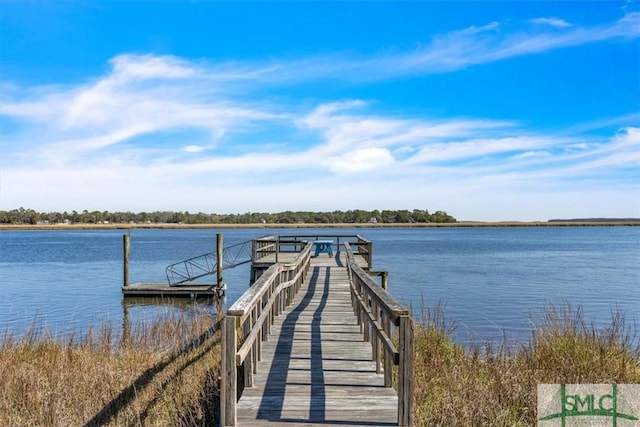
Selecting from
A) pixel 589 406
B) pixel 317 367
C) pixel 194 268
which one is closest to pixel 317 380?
pixel 317 367

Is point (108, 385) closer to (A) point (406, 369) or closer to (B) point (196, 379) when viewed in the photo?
(B) point (196, 379)

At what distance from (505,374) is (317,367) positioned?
→ 113 inches

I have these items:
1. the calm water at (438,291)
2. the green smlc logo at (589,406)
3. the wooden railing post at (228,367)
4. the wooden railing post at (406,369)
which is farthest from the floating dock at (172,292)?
the wooden railing post at (406,369)

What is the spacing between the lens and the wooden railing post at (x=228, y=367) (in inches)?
172

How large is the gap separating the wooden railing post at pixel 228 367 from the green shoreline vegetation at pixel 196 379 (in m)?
1.99

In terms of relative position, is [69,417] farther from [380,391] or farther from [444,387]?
[444,387]

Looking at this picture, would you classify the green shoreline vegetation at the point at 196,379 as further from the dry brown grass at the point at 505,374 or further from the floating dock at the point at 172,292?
the floating dock at the point at 172,292

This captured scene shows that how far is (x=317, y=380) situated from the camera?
5824mm

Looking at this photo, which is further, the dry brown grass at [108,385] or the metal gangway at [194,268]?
the metal gangway at [194,268]

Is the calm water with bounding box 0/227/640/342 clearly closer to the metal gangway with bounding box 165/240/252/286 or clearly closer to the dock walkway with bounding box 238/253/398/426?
the metal gangway with bounding box 165/240/252/286

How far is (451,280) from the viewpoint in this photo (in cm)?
2847

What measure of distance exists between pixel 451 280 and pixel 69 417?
24570 millimetres

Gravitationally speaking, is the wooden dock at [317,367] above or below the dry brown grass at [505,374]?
above

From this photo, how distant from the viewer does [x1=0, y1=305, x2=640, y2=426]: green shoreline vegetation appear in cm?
632
